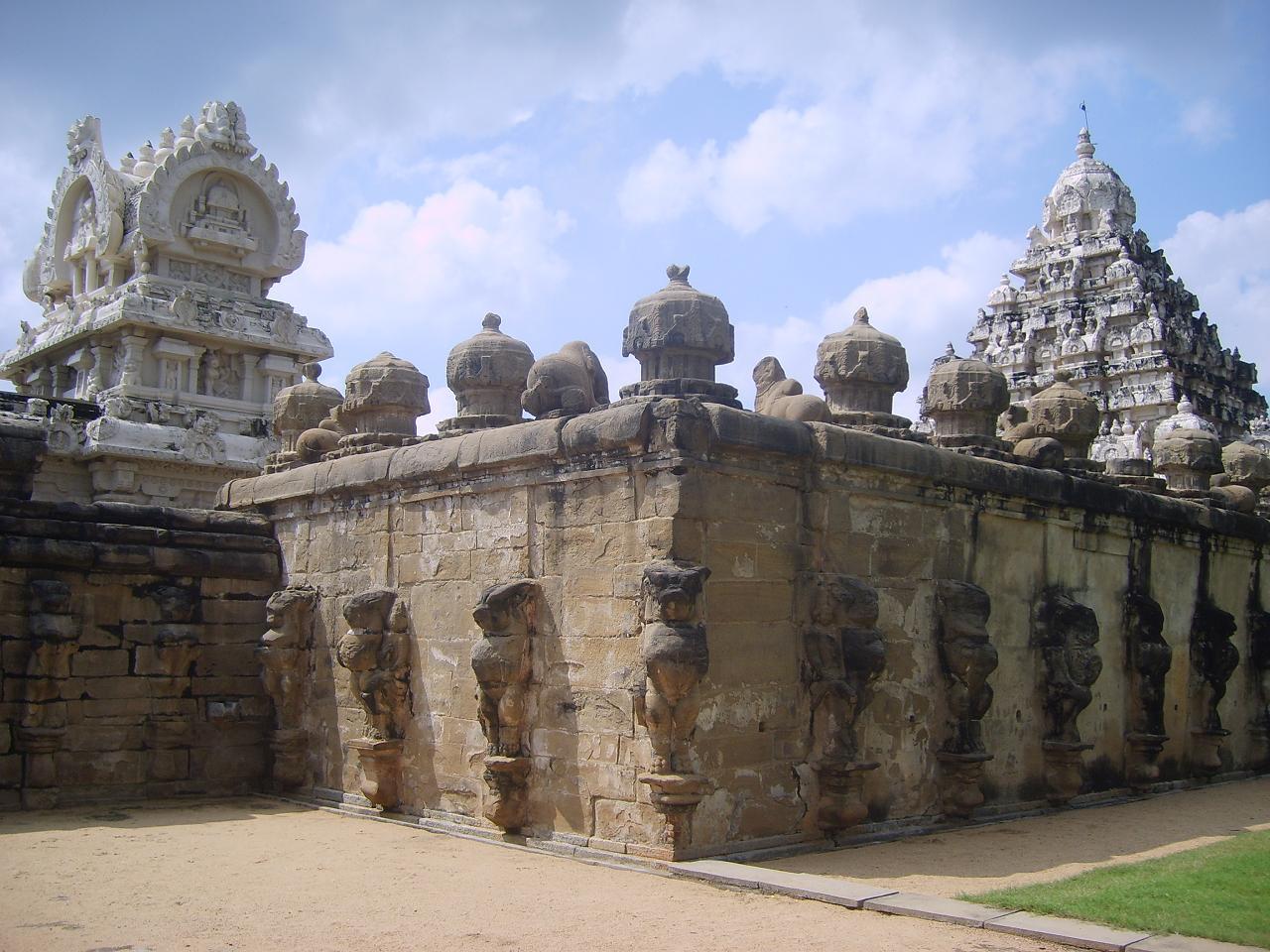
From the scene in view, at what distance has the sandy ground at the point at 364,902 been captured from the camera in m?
7.29

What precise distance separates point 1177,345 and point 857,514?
2671 cm

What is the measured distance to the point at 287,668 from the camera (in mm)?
12797

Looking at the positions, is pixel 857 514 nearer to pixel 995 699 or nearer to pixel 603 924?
pixel 995 699

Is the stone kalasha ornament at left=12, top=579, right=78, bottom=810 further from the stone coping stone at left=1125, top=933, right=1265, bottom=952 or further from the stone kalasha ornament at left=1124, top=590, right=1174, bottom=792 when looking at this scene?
the stone kalasha ornament at left=1124, top=590, right=1174, bottom=792

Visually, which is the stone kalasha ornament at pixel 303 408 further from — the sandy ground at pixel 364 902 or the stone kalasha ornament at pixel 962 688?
the stone kalasha ornament at pixel 962 688

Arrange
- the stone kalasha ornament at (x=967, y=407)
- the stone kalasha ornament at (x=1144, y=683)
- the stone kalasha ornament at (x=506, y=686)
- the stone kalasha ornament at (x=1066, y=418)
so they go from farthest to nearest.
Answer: the stone kalasha ornament at (x=1066, y=418) → the stone kalasha ornament at (x=1144, y=683) → the stone kalasha ornament at (x=967, y=407) → the stone kalasha ornament at (x=506, y=686)

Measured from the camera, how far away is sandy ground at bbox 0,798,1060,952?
729 cm

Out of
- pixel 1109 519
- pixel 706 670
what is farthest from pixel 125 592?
pixel 1109 519

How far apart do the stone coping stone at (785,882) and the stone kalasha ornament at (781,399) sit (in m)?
3.33

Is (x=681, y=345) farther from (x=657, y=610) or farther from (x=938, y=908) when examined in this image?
(x=938, y=908)

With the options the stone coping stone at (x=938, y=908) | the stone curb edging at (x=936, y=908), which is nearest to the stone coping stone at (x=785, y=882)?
the stone curb edging at (x=936, y=908)

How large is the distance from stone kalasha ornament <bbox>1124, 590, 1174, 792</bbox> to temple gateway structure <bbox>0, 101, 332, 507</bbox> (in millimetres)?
17756

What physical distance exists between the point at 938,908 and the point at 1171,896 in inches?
58.1

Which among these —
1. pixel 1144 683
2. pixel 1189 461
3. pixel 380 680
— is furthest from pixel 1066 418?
pixel 380 680
